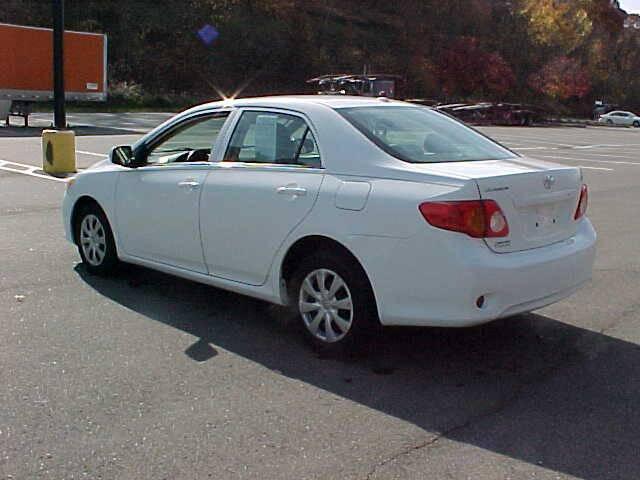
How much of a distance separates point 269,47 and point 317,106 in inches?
2219

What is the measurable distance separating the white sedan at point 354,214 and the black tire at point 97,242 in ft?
1.13

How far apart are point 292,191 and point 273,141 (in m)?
0.56

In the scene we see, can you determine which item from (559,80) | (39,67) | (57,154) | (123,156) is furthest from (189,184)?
(559,80)

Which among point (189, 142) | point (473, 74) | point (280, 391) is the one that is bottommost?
point (280, 391)

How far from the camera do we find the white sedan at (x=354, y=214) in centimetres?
463

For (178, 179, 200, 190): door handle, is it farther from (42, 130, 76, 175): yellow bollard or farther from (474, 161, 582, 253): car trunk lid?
(42, 130, 76, 175): yellow bollard

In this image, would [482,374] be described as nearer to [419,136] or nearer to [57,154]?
[419,136]

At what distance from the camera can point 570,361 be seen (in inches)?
204

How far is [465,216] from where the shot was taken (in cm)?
457

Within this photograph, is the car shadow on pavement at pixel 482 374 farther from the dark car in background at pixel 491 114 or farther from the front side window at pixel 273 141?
the dark car in background at pixel 491 114

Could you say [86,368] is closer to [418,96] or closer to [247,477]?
[247,477]

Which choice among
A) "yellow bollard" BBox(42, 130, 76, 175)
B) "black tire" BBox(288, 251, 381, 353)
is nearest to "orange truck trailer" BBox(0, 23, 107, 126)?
"yellow bollard" BBox(42, 130, 76, 175)

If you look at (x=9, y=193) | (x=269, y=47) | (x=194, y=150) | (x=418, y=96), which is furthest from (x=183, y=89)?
(x=194, y=150)

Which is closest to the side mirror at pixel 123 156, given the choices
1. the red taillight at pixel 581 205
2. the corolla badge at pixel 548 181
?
the corolla badge at pixel 548 181
